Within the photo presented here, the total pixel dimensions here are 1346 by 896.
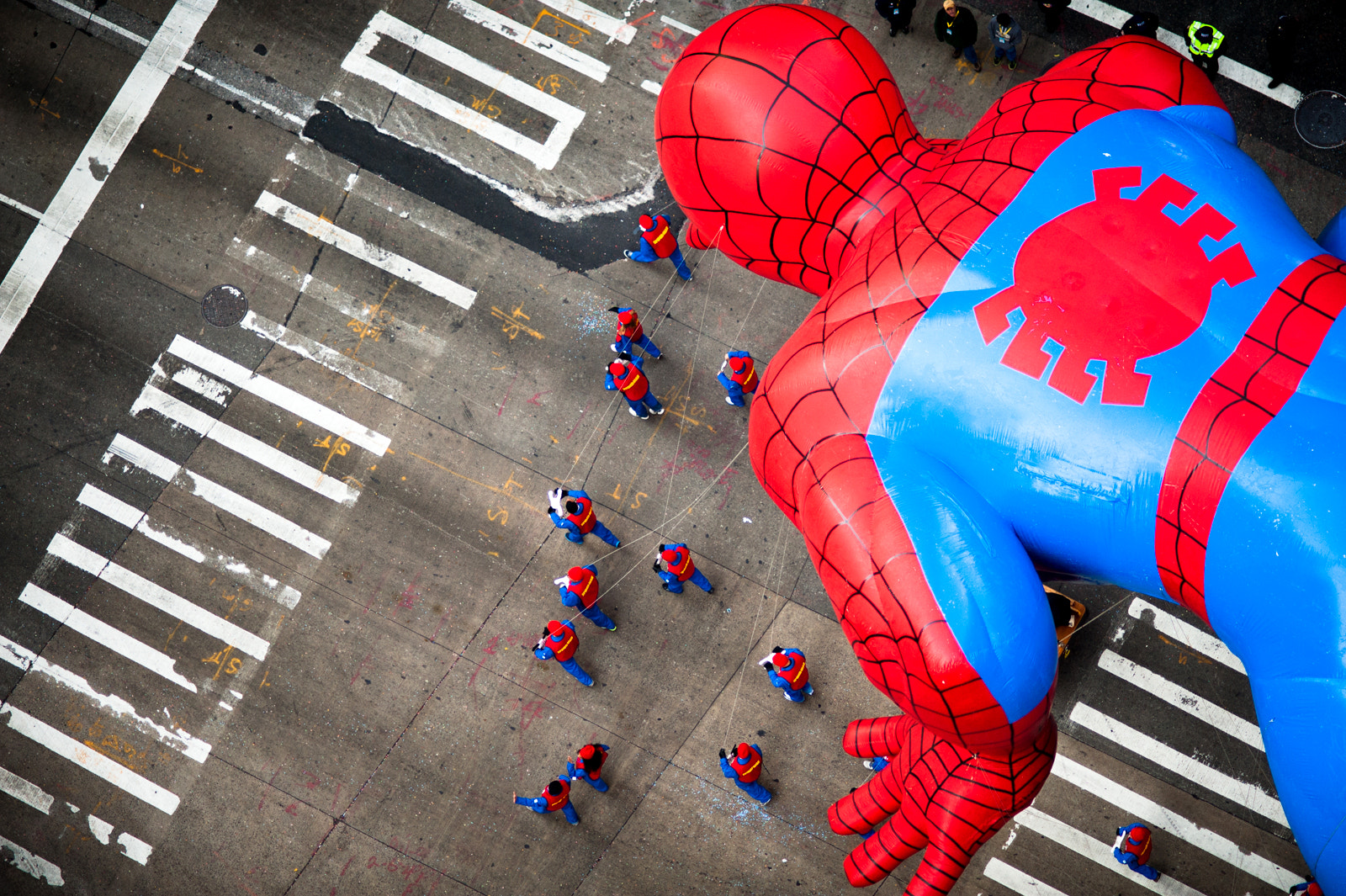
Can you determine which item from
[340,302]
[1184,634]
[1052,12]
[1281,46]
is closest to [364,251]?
[340,302]

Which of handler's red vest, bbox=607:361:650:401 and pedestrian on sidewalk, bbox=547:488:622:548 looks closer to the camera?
pedestrian on sidewalk, bbox=547:488:622:548

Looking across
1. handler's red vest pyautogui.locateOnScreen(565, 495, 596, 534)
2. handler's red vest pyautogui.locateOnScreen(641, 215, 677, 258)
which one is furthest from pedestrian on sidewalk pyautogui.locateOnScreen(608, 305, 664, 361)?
handler's red vest pyautogui.locateOnScreen(565, 495, 596, 534)

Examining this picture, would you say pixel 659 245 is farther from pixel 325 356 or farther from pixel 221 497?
pixel 221 497

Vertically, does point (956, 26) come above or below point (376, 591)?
above

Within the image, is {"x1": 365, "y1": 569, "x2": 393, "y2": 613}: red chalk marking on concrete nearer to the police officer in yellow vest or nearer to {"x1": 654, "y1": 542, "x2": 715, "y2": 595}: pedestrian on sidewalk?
{"x1": 654, "y1": 542, "x2": 715, "y2": 595}: pedestrian on sidewalk

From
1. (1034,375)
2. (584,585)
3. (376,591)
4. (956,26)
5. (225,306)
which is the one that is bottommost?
(376,591)

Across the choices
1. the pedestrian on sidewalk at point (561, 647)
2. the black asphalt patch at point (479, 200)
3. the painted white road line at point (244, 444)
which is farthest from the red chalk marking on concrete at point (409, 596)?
the black asphalt patch at point (479, 200)
